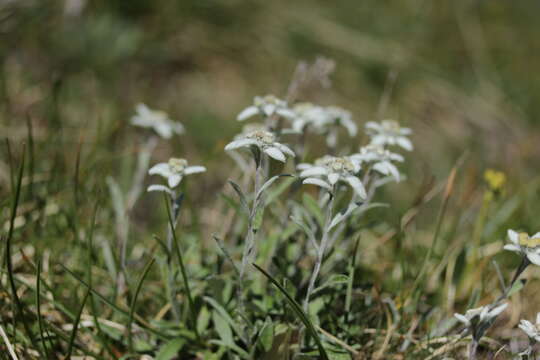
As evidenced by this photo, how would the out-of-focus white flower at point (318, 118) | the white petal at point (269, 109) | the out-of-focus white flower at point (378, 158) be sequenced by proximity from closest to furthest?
the out-of-focus white flower at point (378, 158), the white petal at point (269, 109), the out-of-focus white flower at point (318, 118)

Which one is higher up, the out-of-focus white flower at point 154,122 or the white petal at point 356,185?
the out-of-focus white flower at point 154,122

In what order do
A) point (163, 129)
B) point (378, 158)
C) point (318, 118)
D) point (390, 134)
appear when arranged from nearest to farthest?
point (378, 158) < point (318, 118) < point (390, 134) < point (163, 129)

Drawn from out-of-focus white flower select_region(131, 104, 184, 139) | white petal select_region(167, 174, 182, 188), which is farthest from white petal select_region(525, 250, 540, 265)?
out-of-focus white flower select_region(131, 104, 184, 139)

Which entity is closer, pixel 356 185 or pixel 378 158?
pixel 356 185

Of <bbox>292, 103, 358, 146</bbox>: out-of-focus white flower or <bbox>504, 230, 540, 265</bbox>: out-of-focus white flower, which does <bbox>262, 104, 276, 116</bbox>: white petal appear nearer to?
<bbox>292, 103, 358, 146</bbox>: out-of-focus white flower

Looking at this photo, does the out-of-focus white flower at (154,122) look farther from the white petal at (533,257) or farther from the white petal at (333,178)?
the white petal at (533,257)

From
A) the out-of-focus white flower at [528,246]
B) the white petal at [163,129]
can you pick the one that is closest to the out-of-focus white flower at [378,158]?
the out-of-focus white flower at [528,246]

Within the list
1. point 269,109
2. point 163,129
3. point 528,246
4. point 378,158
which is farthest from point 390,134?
point 163,129

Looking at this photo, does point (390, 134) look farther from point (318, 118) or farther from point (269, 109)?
point (269, 109)

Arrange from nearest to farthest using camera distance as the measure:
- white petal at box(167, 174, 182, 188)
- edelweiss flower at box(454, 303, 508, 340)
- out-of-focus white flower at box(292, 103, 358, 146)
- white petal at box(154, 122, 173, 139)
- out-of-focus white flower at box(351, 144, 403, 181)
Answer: edelweiss flower at box(454, 303, 508, 340) < white petal at box(167, 174, 182, 188) < out-of-focus white flower at box(351, 144, 403, 181) < out-of-focus white flower at box(292, 103, 358, 146) < white petal at box(154, 122, 173, 139)
